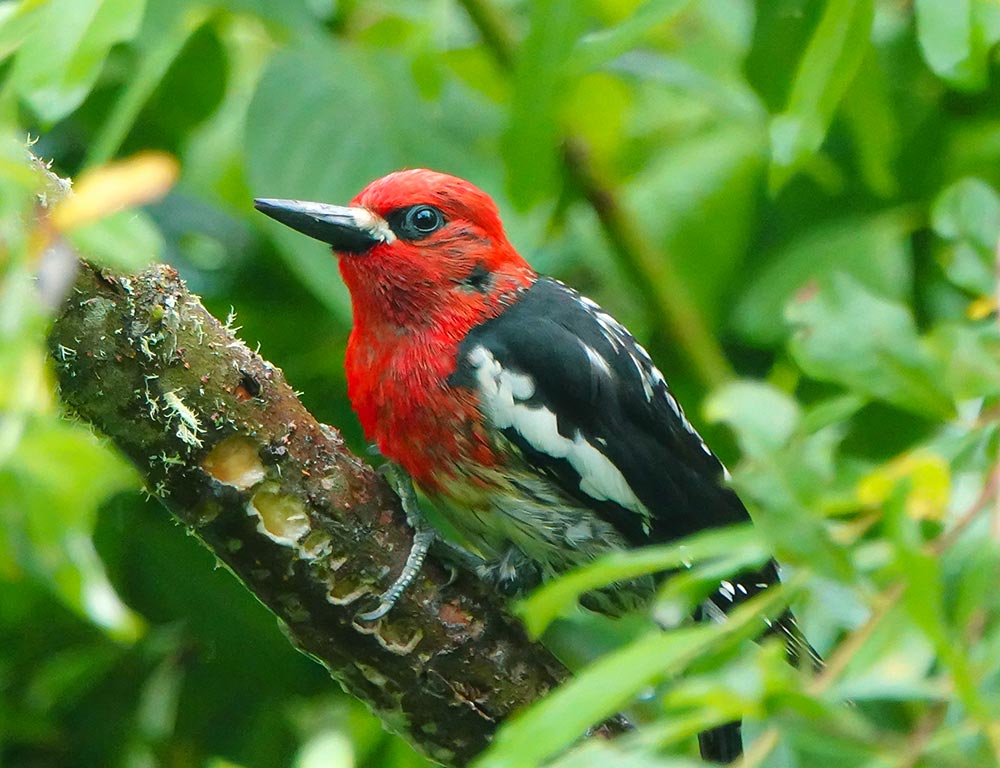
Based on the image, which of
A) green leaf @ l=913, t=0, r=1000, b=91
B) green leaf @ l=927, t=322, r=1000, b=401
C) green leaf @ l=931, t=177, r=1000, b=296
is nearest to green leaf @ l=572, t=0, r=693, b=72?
green leaf @ l=913, t=0, r=1000, b=91

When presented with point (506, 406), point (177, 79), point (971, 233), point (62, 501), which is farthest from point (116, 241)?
point (177, 79)

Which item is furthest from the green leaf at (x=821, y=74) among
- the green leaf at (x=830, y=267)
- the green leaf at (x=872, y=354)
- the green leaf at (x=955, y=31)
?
the green leaf at (x=830, y=267)

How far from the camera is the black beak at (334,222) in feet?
7.76

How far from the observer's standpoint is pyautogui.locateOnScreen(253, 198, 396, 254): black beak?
237cm

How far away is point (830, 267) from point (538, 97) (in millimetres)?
837

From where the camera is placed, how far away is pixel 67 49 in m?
1.59

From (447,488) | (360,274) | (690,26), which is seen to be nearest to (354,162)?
(360,274)

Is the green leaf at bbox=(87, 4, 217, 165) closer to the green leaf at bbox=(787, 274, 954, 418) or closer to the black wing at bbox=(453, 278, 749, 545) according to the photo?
the black wing at bbox=(453, 278, 749, 545)

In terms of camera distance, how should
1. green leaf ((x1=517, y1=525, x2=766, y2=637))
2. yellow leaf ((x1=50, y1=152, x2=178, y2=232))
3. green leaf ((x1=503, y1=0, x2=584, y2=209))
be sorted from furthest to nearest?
green leaf ((x1=503, y1=0, x2=584, y2=209))
green leaf ((x1=517, y1=525, x2=766, y2=637))
yellow leaf ((x1=50, y1=152, x2=178, y2=232))

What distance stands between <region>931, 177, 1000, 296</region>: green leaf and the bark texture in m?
0.89

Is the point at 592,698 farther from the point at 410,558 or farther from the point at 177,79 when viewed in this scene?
the point at 177,79

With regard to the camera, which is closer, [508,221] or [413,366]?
[413,366]

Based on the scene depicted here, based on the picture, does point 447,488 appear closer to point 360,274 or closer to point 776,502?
point 360,274

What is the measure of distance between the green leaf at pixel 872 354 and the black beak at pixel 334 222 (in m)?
1.21
